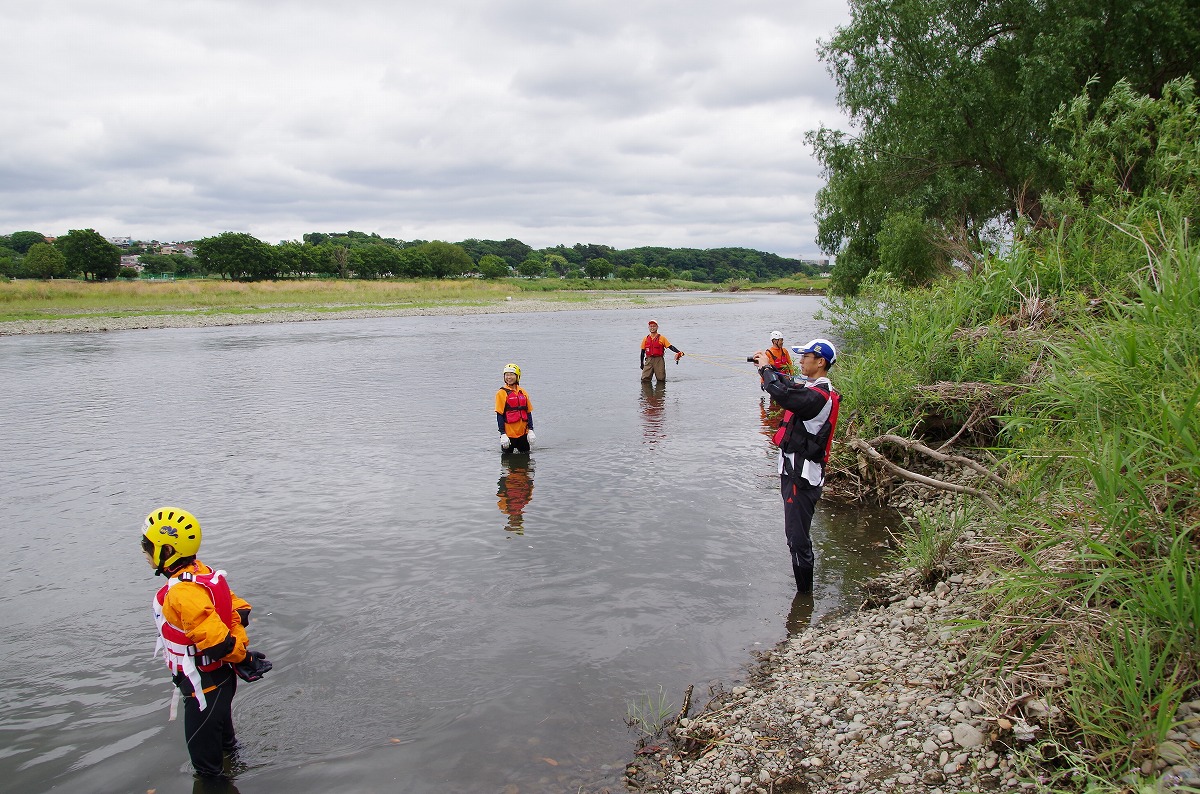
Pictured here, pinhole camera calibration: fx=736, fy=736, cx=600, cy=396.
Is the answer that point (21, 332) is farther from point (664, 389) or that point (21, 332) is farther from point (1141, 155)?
point (1141, 155)

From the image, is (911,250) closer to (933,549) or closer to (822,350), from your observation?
(822,350)

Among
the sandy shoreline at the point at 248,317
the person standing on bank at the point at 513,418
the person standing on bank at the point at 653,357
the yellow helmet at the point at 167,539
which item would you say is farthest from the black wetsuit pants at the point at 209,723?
the sandy shoreline at the point at 248,317

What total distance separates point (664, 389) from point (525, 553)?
529 inches

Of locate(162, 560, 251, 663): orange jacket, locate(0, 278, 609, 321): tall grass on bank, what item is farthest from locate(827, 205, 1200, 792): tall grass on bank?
locate(0, 278, 609, 321): tall grass on bank

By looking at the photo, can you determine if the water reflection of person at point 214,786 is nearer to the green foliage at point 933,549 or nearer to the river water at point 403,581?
the river water at point 403,581

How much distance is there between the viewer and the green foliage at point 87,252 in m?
99.9

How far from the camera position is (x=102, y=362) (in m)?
29.7

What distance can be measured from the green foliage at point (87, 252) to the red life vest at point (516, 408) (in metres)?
111

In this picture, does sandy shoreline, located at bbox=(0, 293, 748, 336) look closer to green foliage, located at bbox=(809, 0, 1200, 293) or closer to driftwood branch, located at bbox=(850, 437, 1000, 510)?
green foliage, located at bbox=(809, 0, 1200, 293)

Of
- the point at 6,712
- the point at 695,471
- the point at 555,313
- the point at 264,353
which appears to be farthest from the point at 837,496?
the point at 555,313

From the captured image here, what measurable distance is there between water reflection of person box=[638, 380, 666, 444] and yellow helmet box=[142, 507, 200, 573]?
421 inches

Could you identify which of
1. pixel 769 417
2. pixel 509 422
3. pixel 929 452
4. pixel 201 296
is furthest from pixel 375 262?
pixel 929 452

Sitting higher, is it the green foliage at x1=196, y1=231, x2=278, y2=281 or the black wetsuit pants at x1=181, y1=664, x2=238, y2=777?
the green foliage at x1=196, y1=231, x2=278, y2=281

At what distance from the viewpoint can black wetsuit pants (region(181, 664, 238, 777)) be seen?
4965 mm
